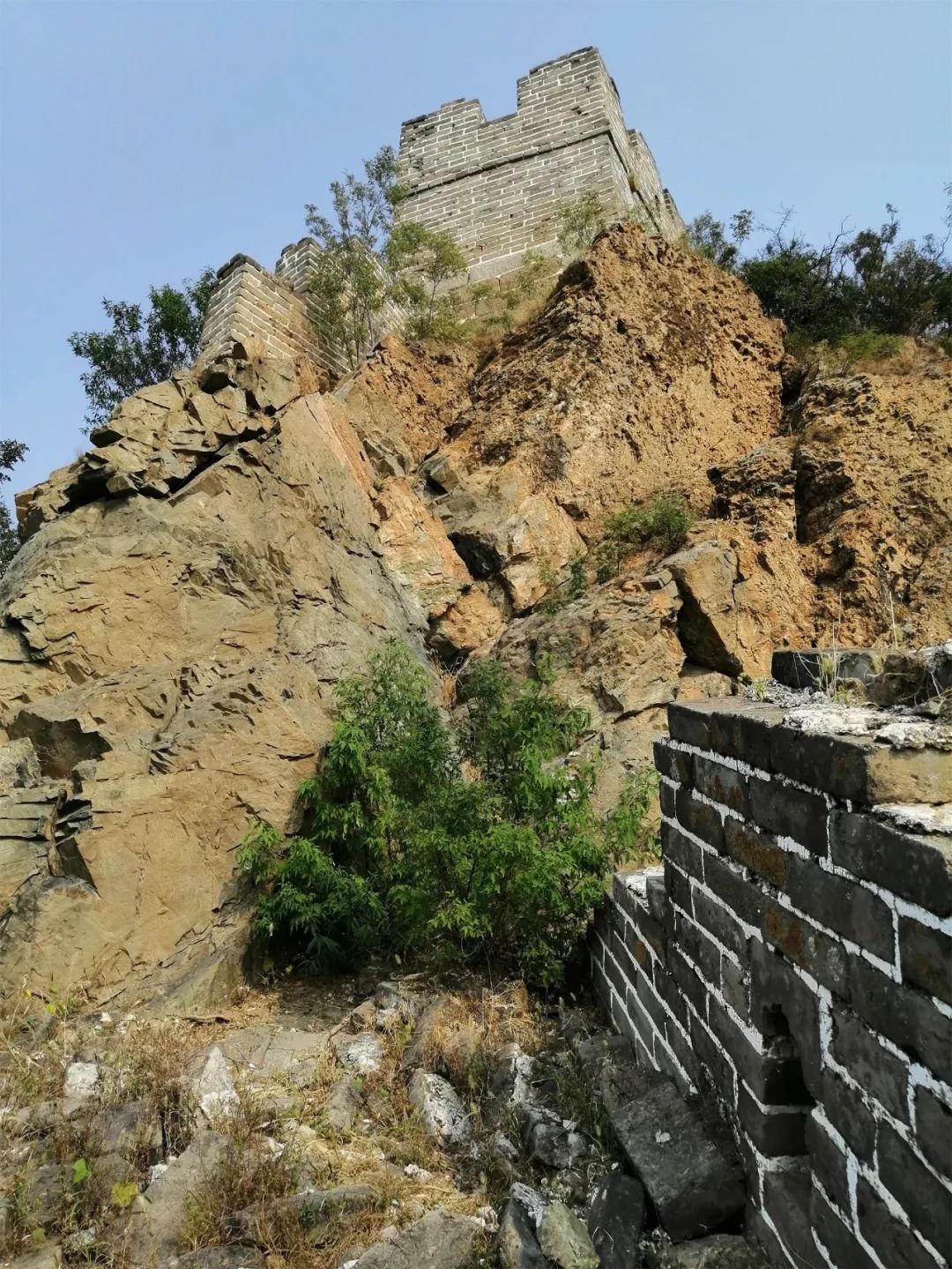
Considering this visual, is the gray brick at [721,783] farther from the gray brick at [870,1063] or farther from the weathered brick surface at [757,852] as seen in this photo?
the gray brick at [870,1063]

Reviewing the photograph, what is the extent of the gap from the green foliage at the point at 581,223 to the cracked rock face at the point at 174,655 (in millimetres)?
6490

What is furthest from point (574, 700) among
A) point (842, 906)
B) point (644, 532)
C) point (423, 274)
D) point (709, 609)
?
point (423, 274)

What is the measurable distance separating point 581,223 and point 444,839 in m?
12.4

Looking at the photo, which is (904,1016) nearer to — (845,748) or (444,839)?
(845,748)

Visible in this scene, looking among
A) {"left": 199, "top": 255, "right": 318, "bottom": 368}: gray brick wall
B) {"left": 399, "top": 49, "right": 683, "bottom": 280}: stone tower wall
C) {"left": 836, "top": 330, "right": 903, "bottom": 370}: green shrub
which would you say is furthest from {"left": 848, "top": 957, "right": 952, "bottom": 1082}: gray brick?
{"left": 399, "top": 49, "right": 683, "bottom": 280}: stone tower wall

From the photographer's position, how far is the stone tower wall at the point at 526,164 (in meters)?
14.7

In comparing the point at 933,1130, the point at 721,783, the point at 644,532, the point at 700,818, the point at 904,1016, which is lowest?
the point at 933,1130

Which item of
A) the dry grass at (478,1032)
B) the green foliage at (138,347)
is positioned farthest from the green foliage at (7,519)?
Result: the dry grass at (478,1032)

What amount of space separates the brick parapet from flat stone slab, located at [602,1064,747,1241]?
90 mm

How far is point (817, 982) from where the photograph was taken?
1.94 meters

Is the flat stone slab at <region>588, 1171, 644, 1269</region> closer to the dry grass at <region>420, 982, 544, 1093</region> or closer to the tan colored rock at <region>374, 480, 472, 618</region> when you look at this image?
the dry grass at <region>420, 982, 544, 1093</region>

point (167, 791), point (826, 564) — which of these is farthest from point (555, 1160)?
point (826, 564)

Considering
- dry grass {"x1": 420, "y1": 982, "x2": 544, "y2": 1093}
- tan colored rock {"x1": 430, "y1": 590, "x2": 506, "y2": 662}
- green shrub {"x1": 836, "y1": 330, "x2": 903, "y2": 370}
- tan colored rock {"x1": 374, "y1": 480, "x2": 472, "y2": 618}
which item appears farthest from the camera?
green shrub {"x1": 836, "y1": 330, "x2": 903, "y2": 370}

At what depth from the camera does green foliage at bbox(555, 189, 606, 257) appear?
13.4 meters
